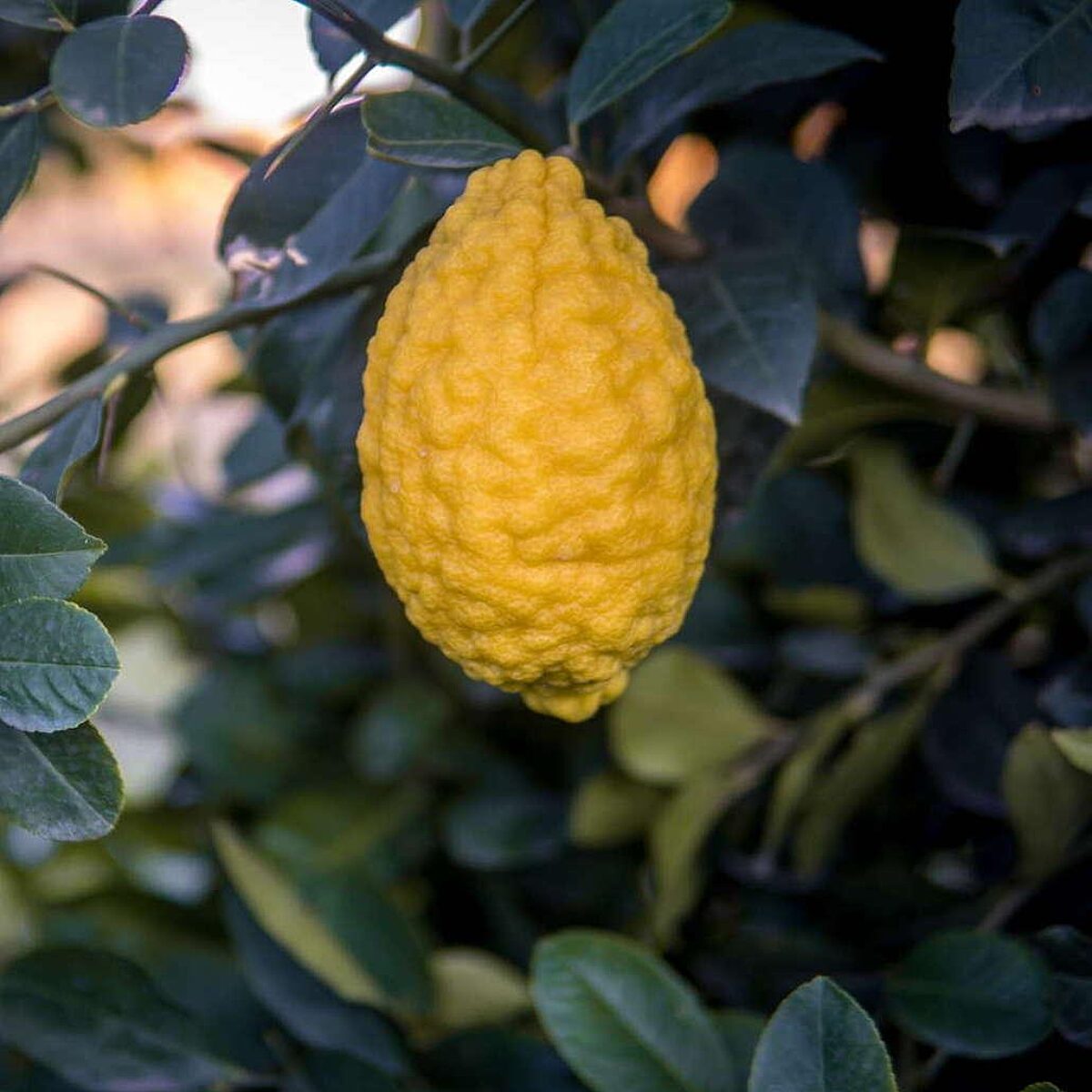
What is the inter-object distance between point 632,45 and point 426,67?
8 cm

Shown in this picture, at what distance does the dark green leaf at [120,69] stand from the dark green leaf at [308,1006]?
47 centimetres

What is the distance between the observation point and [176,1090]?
0.65 m

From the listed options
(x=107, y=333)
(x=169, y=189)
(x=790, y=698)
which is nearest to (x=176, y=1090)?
(x=790, y=698)

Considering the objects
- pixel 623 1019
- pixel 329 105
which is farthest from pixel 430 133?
pixel 623 1019

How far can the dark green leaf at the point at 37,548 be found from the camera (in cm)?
45

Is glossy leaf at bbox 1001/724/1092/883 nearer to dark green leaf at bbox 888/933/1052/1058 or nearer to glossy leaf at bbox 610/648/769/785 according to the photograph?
dark green leaf at bbox 888/933/1052/1058

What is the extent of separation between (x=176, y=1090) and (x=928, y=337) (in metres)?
0.58

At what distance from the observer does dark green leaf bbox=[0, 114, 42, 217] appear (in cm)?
52

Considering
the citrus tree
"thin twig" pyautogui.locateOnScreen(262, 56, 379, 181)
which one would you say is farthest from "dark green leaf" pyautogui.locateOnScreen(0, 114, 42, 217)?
"thin twig" pyautogui.locateOnScreen(262, 56, 379, 181)

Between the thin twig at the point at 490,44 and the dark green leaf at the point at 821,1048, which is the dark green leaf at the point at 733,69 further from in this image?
the dark green leaf at the point at 821,1048

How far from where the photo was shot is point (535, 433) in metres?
0.44

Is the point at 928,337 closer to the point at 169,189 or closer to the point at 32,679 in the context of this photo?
the point at 32,679

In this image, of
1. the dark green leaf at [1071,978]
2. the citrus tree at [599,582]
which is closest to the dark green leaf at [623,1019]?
the citrus tree at [599,582]

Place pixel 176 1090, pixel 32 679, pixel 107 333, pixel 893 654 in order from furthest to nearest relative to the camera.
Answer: pixel 107 333 → pixel 893 654 → pixel 176 1090 → pixel 32 679
